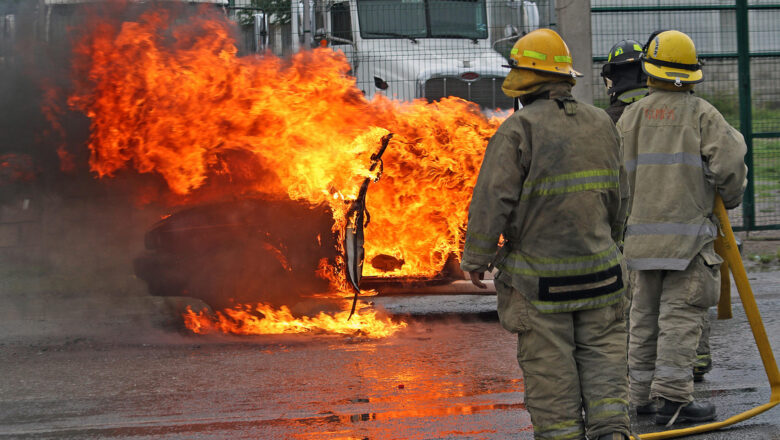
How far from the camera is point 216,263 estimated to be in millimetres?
7066

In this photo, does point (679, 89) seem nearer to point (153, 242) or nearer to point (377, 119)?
point (377, 119)

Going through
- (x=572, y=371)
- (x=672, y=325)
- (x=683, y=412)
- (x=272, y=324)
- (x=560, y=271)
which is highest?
(x=560, y=271)

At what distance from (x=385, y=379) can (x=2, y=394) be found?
2.43 metres

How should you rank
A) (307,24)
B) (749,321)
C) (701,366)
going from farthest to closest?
1. (307,24)
2. (701,366)
3. (749,321)

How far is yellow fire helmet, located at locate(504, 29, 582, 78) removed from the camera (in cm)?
368

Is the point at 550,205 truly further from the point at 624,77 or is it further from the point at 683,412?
the point at 624,77

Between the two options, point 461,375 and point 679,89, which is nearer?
point 679,89

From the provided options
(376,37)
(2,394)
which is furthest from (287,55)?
(2,394)

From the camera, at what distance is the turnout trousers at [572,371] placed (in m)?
3.56

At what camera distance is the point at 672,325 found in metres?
4.66

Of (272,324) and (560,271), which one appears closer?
(560,271)

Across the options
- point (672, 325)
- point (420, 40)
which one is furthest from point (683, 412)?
point (420, 40)

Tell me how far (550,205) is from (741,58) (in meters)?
9.17

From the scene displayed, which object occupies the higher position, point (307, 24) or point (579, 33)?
point (307, 24)
